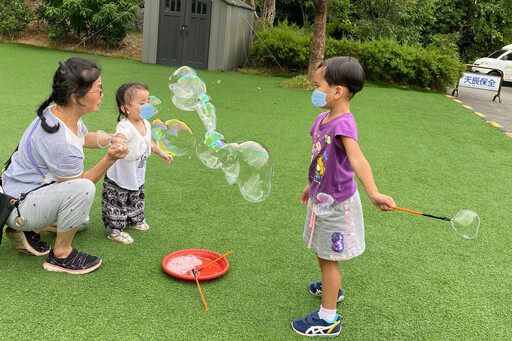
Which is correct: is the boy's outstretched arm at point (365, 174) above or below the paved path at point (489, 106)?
above

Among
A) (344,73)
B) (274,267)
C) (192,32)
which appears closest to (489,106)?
(192,32)

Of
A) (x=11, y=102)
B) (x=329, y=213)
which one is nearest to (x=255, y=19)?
(x=11, y=102)

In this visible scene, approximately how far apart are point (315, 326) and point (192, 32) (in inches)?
466

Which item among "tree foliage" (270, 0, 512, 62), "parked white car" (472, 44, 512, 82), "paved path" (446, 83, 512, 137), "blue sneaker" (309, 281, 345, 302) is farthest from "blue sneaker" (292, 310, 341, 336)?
"parked white car" (472, 44, 512, 82)

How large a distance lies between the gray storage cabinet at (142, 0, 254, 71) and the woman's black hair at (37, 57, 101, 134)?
10670mm

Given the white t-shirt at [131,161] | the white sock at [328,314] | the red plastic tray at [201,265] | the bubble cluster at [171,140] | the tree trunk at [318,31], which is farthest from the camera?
the tree trunk at [318,31]

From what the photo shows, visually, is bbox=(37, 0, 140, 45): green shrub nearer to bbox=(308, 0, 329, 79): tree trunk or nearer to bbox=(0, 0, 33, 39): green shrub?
bbox=(0, 0, 33, 39): green shrub

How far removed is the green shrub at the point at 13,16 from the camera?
14969mm

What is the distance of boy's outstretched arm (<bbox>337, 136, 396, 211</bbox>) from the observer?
2.05 meters

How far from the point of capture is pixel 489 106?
37.6 feet

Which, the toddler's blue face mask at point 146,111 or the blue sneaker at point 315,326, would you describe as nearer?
the blue sneaker at point 315,326

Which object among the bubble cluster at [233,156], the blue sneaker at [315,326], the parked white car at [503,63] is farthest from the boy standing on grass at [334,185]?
the parked white car at [503,63]

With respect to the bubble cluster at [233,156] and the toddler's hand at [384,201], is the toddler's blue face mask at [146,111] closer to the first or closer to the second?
the bubble cluster at [233,156]

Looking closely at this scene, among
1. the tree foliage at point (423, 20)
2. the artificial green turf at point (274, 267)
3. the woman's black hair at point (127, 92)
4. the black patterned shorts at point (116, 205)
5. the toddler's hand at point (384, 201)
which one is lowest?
the artificial green turf at point (274, 267)
